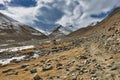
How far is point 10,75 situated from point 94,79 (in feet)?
66.4

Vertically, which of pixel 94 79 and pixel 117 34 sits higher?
pixel 117 34

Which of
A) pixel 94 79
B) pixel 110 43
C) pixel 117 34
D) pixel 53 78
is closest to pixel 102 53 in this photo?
pixel 110 43

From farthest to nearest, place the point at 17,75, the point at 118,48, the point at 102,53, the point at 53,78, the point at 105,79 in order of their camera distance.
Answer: the point at 17,75, the point at 102,53, the point at 118,48, the point at 53,78, the point at 105,79

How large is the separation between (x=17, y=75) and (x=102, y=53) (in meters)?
13.4

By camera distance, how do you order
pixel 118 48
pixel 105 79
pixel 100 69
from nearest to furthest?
pixel 105 79 < pixel 100 69 < pixel 118 48

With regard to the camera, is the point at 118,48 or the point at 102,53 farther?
the point at 102,53

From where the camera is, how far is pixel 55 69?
42125 millimetres

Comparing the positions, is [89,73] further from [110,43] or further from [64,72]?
[110,43]

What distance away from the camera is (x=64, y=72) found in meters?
38.2

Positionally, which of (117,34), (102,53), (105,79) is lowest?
(105,79)

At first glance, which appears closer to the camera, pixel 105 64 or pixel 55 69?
pixel 105 64

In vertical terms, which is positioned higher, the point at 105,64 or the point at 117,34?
the point at 117,34

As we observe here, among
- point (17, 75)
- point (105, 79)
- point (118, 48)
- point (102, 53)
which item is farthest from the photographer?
point (17, 75)

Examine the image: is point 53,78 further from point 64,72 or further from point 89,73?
point 89,73
